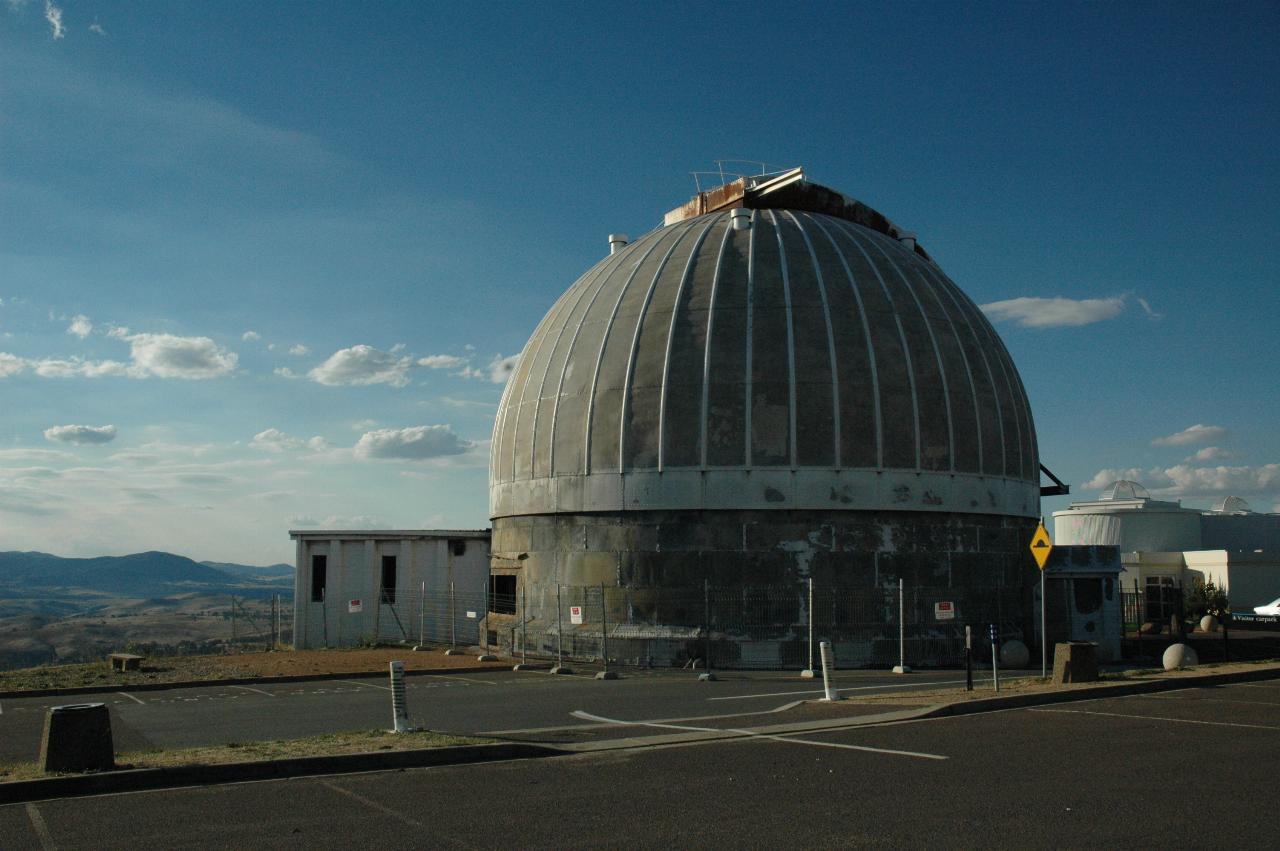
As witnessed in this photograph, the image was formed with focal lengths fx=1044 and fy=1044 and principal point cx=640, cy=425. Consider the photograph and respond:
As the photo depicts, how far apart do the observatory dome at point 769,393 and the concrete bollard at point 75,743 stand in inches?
680

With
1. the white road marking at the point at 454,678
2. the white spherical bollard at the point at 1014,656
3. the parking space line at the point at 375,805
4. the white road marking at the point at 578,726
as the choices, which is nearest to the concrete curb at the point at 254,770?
the parking space line at the point at 375,805

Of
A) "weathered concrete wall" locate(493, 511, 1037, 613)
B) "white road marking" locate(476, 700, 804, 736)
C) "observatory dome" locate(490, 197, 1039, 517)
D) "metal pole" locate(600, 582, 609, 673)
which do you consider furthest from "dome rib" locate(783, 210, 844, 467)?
"white road marking" locate(476, 700, 804, 736)

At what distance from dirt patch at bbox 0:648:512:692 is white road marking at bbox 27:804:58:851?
45.9 feet

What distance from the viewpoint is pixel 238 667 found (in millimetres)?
26406

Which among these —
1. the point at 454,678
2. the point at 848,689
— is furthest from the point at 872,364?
the point at 454,678

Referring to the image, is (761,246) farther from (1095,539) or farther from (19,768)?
(1095,539)

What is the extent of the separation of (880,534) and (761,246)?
9014 millimetres

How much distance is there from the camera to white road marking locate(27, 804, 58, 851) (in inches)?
330

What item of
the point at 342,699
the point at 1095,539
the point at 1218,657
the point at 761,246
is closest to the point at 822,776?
the point at 342,699

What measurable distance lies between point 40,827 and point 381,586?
26678 millimetres

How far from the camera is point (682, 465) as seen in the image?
2694cm

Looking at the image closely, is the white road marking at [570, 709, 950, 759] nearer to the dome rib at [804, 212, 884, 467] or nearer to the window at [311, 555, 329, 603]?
the dome rib at [804, 212, 884, 467]

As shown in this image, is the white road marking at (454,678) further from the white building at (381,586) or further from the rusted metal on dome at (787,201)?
the rusted metal on dome at (787,201)

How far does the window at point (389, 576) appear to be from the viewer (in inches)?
1390
